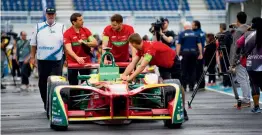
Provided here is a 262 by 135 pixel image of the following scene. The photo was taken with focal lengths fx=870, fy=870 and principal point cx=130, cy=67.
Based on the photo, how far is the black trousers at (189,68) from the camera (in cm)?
2244

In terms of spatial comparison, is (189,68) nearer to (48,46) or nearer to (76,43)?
(76,43)

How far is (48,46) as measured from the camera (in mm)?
14953

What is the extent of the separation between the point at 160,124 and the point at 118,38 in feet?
Result: 9.05

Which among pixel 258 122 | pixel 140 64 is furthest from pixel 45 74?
pixel 258 122

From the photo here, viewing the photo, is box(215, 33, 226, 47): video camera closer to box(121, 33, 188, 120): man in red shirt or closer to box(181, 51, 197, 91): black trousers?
box(121, 33, 188, 120): man in red shirt

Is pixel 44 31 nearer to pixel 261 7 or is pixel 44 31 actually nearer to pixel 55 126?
pixel 55 126

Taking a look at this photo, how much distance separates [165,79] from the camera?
13.1m

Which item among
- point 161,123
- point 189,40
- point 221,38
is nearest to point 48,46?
point 161,123

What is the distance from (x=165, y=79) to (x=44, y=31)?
2844 mm

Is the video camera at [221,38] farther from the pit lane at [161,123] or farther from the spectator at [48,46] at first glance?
the spectator at [48,46]

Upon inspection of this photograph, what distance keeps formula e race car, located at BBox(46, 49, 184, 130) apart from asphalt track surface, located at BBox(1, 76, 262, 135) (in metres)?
0.19

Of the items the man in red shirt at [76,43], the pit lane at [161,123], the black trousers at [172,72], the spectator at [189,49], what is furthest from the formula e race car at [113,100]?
the spectator at [189,49]

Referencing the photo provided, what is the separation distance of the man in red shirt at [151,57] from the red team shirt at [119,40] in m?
1.77

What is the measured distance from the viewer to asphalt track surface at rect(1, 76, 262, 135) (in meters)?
11.8
